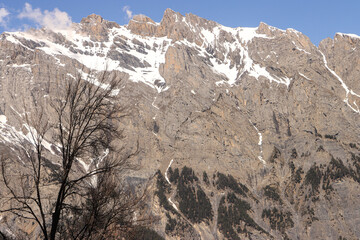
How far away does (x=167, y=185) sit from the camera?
656 feet

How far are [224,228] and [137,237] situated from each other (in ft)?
581

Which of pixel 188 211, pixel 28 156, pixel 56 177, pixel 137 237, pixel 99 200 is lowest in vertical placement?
pixel 137 237

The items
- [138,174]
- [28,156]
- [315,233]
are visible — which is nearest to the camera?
[28,156]

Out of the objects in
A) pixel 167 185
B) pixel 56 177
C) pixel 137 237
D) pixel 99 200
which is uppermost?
pixel 167 185

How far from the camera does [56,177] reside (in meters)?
10.8

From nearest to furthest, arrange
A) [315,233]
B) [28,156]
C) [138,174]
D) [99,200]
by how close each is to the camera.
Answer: [99,200] → [28,156] → [315,233] → [138,174]

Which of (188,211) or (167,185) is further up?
(167,185)

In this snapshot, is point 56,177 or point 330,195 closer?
point 56,177

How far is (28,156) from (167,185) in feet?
627

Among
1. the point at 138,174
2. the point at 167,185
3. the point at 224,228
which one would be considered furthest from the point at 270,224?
the point at 138,174

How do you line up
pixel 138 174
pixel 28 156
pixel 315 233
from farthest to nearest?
pixel 138 174, pixel 315 233, pixel 28 156

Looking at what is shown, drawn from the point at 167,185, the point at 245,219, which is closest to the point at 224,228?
the point at 245,219

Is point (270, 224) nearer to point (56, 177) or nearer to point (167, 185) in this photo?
point (167, 185)

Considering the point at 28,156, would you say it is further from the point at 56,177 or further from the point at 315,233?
the point at 315,233
